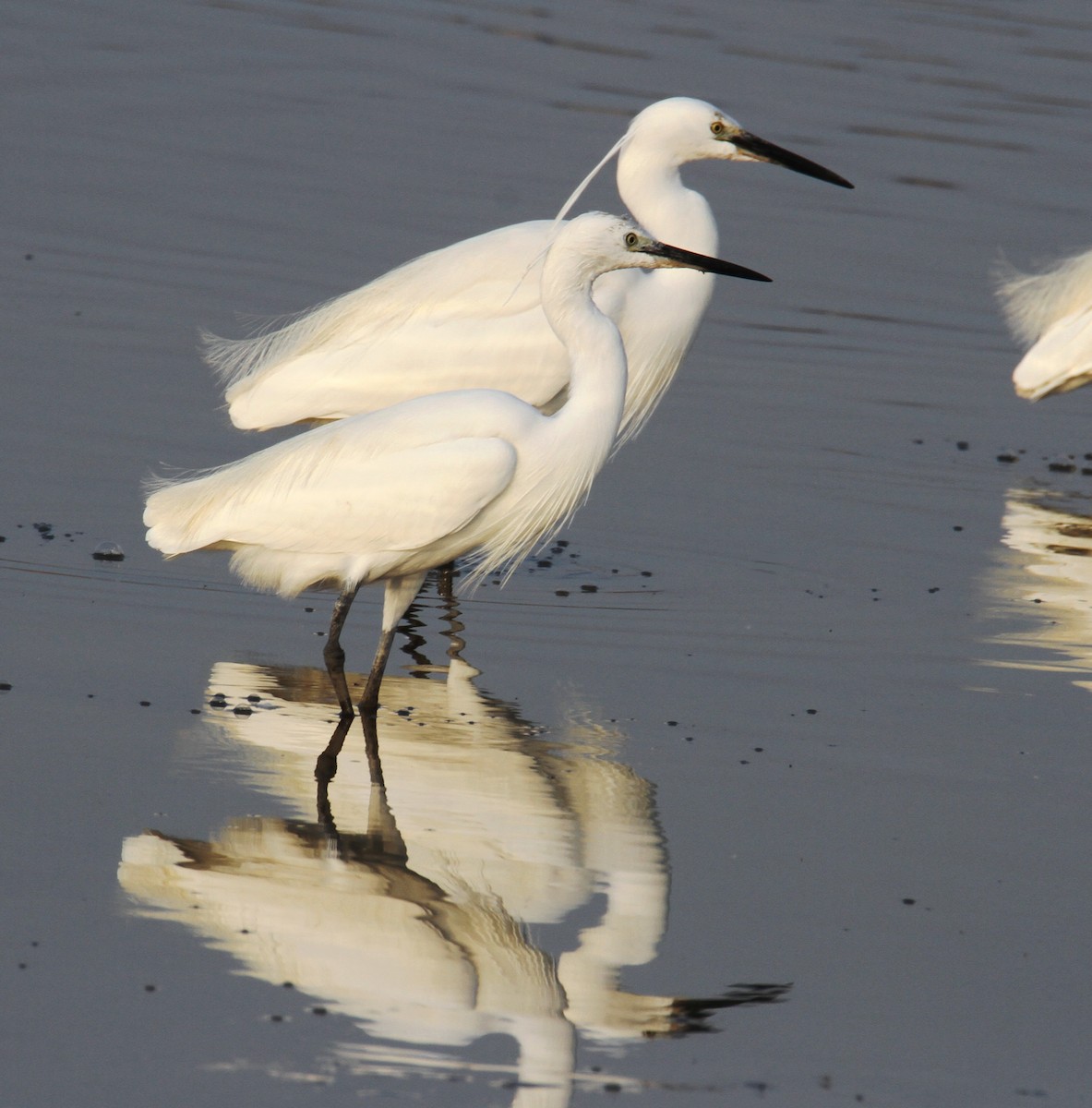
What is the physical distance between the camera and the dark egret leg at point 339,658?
6.14 meters

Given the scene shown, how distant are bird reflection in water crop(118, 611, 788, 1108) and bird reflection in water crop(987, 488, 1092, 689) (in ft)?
5.83

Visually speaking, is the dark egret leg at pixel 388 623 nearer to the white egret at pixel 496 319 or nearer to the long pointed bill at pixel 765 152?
the white egret at pixel 496 319

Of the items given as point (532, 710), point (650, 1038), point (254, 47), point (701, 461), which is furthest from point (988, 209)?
point (650, 1038)

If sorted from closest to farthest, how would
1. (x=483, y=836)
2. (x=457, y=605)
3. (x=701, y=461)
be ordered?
(x=483, y=836) < (x=457, y=605) < (x=701, y=461)

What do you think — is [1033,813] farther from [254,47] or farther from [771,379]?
[254,47]

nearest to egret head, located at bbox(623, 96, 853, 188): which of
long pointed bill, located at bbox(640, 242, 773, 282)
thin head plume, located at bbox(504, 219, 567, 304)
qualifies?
thin head plume, located at bbox(504, 219, 567, 304)

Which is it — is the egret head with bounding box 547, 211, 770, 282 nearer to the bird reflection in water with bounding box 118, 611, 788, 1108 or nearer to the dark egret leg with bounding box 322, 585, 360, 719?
the dark egret leg with bounding box 322, 585, 360, 719

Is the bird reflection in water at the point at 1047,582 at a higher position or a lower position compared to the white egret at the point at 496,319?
lower

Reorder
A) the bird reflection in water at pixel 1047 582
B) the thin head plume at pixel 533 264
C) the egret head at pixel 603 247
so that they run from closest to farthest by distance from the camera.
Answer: the egret head at pixel 603 247, the bird reflection in water at pixel 1047 582, the thin head plume at pixel 533 264

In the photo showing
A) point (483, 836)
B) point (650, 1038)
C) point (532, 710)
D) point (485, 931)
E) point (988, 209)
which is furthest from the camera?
point (988, 209)

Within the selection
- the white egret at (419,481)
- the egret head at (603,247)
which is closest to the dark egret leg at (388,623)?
the white egret at (419,481)

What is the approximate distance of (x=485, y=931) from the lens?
4762mm

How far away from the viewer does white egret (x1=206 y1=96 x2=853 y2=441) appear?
7816 millimetres

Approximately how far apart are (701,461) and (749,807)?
3.66 metres
